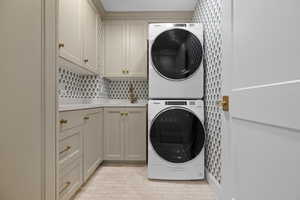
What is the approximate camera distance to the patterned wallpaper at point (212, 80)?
181 centimetres

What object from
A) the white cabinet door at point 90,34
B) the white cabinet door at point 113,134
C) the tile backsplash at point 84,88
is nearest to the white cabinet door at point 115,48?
the tile backsplash at point 84,88

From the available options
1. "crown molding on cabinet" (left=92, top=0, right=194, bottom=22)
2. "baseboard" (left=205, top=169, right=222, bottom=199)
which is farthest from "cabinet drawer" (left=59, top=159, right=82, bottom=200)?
"crown molding on cabinet" (left=92, top=0, right=194, bottom=22)

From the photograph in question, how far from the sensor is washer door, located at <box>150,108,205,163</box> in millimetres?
2096

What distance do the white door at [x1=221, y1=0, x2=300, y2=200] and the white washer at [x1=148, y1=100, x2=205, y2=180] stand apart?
1103mm

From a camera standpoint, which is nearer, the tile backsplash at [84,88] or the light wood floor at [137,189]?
the light wood floor at [137,189]

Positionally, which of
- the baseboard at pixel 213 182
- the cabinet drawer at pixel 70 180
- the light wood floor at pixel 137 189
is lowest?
the light wood floor at pixel 137 189

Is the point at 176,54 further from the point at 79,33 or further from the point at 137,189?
the point at 137,189

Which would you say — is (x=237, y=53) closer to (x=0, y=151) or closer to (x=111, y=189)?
(x=0, y=151)

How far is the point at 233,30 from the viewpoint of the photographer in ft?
3.11

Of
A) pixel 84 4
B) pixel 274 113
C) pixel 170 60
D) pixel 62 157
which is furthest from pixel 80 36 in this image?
pixel 274 113

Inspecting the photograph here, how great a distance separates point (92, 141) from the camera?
Answer: 2207mm

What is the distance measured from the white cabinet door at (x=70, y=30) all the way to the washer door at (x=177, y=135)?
1.14 m

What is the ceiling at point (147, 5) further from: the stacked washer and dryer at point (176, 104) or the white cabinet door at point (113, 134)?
the white cabinet door at point (113, 134)

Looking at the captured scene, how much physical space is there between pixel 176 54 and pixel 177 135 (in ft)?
3.19
